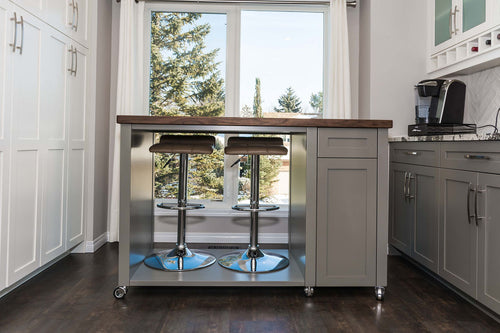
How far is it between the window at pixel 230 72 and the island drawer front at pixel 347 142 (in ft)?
4.84

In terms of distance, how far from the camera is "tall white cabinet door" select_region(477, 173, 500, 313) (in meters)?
1.79

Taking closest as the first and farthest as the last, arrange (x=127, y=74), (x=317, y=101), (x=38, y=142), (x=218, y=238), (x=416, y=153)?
(x=38, y=142) → (x=416, y=153) → (x=127, y=74) → (x=218, y=238) → (x=317, y=101)

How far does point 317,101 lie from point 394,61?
75cm

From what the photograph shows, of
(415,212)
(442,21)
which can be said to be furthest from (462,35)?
(415,212)

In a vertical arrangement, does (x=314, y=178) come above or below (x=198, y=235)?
above

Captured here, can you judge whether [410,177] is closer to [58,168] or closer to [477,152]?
[477,152]

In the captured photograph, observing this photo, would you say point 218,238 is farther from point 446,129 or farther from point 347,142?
point 446,129

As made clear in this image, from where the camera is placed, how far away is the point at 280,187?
3.55 metres

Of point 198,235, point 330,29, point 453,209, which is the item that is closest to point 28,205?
point 198,235

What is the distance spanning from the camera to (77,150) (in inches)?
113

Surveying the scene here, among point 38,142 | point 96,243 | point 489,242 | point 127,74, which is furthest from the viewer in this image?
point 127,74

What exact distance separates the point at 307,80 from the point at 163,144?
1.85 metres

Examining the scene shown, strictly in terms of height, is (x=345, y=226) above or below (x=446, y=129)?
below

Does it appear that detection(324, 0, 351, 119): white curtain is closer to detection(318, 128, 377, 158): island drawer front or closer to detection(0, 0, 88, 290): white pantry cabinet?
detection(318, 128, 377, 158): island drawer front
